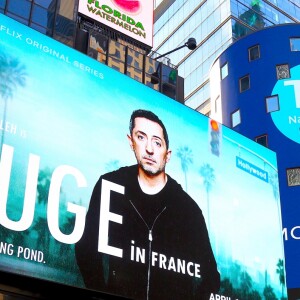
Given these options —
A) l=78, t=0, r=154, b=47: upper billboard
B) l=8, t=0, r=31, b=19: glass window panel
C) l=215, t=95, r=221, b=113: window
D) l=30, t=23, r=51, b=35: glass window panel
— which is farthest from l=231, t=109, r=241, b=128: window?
l=8, t=0, r=31, b=19: glass window panel

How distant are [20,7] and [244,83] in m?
19.3

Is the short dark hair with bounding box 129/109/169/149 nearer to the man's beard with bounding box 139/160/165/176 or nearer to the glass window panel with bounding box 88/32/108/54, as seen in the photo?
the man's beard with bounding box 139/160/165/176

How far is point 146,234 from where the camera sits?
22.1 m

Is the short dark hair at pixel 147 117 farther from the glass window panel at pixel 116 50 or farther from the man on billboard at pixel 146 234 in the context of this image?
the glass window panel at pixel 116 50

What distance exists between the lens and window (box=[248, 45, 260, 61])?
138 ft

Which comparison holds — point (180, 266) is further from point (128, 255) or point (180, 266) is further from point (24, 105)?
Result: point (24, 105)

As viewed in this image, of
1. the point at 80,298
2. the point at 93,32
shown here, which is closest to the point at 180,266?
the point at 80,298

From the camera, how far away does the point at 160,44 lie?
72.6 m

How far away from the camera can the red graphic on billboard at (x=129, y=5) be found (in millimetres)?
31703

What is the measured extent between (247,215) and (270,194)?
103 inches

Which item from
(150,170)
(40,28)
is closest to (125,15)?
(40,28)

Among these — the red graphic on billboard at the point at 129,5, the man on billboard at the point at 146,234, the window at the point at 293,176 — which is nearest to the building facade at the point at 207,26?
the window at the point at 293,176

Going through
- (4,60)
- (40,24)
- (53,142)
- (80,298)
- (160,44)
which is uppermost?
(160,44)

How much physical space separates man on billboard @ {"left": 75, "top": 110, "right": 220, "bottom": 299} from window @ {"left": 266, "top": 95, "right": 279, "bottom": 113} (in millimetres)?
16307
